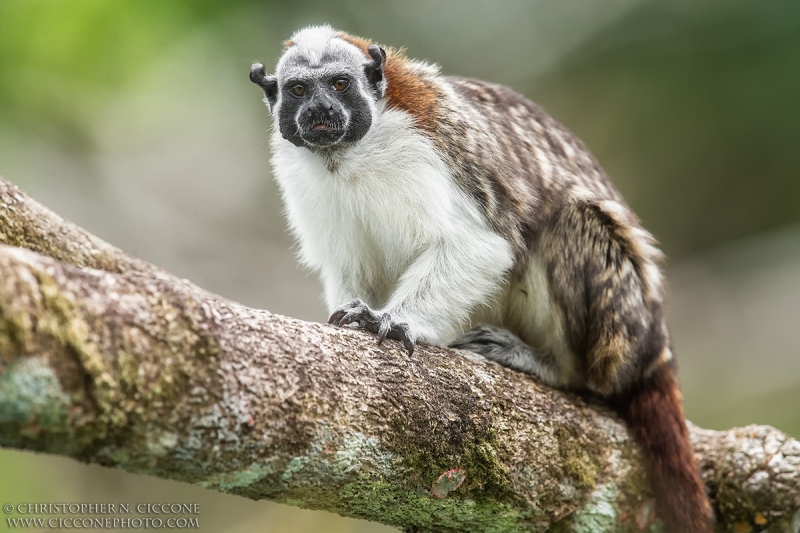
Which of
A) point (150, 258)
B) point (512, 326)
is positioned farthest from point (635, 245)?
point (150, 258)

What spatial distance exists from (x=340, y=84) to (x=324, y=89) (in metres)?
0.08

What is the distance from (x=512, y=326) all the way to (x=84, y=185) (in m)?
4.79

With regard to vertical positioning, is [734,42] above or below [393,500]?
above

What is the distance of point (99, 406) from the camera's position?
194 centimetres

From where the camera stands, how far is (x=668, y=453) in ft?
11.8

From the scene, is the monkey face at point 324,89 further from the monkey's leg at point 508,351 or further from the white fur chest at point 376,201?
the monkey's leg at point 508,351

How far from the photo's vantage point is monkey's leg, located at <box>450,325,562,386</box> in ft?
12.6

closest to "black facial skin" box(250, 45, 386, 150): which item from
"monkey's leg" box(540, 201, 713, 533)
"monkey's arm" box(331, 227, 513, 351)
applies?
"monkey's arm" box(331, 227, 513, 351)

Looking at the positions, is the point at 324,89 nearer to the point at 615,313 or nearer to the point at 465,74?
the point at 615,313

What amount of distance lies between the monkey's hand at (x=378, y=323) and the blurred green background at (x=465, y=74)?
13.0 ft

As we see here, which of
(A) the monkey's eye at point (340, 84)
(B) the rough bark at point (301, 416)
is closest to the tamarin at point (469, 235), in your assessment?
(A) the monkey's eye at point (340, 84)

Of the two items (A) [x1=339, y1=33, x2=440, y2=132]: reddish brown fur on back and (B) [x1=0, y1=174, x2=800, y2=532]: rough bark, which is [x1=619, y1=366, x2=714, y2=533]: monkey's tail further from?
(A) [x1=339, y1=33, x2=440, y2=132]: reddish brown fur on back

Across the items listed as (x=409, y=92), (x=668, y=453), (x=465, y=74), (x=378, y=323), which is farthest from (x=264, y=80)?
(x=465, y=74)

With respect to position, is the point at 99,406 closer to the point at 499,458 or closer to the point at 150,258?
the point at 499,458
